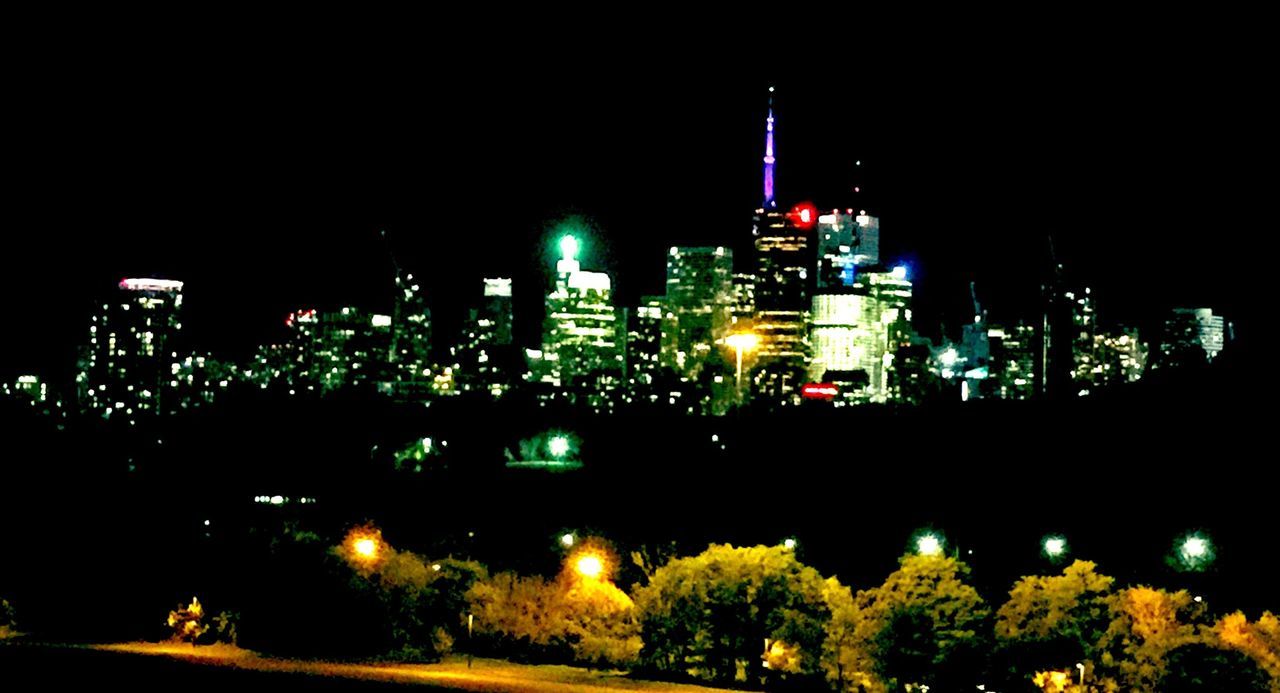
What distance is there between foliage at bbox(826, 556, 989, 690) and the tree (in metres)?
0.31

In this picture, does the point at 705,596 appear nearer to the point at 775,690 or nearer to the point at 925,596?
the point at 775,690

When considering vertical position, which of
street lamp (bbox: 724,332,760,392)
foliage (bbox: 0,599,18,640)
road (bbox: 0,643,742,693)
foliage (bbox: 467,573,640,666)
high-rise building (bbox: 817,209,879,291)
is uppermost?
high-rise building (bbox: 817,209,879,291)

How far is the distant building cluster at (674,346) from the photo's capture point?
78.2 m

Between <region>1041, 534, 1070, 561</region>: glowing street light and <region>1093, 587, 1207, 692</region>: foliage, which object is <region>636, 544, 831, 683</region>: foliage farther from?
<region>1041, 534, 1070, 561</region>: glowing street light

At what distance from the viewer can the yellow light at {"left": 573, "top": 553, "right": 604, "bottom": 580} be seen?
66.6 ft

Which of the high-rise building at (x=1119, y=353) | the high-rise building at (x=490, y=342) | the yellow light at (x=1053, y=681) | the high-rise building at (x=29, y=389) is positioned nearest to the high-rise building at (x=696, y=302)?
the high-rise building at (x=490, y=342)

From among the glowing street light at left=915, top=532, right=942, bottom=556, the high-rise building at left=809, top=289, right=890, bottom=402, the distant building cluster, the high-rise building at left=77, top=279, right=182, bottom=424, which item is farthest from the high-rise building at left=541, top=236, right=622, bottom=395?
the glowing street light at left=915, top=532, right=942, bottom=556

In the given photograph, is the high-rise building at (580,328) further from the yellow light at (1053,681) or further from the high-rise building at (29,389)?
the yellow light at (1053,681)

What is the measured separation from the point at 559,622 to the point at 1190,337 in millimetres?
50928

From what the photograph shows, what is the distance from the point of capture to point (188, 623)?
19875 millimetres

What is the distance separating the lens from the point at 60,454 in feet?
136

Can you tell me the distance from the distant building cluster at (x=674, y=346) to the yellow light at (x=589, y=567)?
53459 mm

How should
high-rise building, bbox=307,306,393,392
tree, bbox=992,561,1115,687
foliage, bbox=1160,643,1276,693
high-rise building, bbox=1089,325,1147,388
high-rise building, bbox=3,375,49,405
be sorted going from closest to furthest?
foliage, bbox=1160,643,1276,693 < tree, bbox=992,561,1115,687 < high-rise building, bbox=3,375,49,405 < high-rise building, bbox=1089,325,1147,388 < high-rise building, bbox=307,306,393,392

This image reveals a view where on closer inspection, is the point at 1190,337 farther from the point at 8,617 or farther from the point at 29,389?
the point at 29,389
